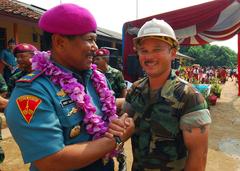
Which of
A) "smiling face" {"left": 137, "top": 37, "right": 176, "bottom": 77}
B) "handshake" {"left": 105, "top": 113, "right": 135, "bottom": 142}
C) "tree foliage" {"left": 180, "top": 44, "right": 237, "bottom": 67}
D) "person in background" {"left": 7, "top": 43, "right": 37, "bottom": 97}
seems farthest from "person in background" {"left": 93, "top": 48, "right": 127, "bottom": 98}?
"tree foliage" {"left": 180, "top": 44, "right": 237, "bottom": 67}

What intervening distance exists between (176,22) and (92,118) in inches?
313

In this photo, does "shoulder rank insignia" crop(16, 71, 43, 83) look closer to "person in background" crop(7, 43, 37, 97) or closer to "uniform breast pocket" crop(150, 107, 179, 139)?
"uniform breast pocket" crop(150, 107, 179, 139)

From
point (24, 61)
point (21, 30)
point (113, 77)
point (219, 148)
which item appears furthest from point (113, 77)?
point (21, 30)

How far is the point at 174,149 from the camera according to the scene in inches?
73.9

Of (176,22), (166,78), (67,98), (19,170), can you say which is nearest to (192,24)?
(176,22)

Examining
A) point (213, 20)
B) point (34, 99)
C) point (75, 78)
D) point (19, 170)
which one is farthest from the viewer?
point (213, 20)

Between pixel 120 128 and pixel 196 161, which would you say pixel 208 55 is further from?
pixel 120 128

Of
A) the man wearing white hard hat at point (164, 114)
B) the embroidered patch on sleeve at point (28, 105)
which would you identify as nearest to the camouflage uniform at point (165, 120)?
the man wearing white hard hat at point (164, 114)

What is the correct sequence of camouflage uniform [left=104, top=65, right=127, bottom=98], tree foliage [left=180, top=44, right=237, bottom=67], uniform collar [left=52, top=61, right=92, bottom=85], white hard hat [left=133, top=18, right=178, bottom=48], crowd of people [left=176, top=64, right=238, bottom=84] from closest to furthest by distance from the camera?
uniform collar [left=52, top=61, right=92, bottom=85]
white hard hat [left=133, top=18, right=178, bottom=48]
camouflage uniform [left=104, top=65, right=127, bottom=98]
crowd of people [left=176, top=64, right=238, bottom=84]
tree foliage [left=180, top=44, right=237, bottom=67]

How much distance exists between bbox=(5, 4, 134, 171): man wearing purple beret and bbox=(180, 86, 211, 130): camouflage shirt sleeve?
0.34 meters

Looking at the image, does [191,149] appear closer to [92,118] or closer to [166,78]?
[166,78]

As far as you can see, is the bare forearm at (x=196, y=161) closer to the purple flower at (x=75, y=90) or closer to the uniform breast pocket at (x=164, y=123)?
the uniform breast pocket at (x=164, y=123)

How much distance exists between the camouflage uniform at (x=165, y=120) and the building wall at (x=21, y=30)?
966cm

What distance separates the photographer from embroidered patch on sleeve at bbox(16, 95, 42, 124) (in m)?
1.33
